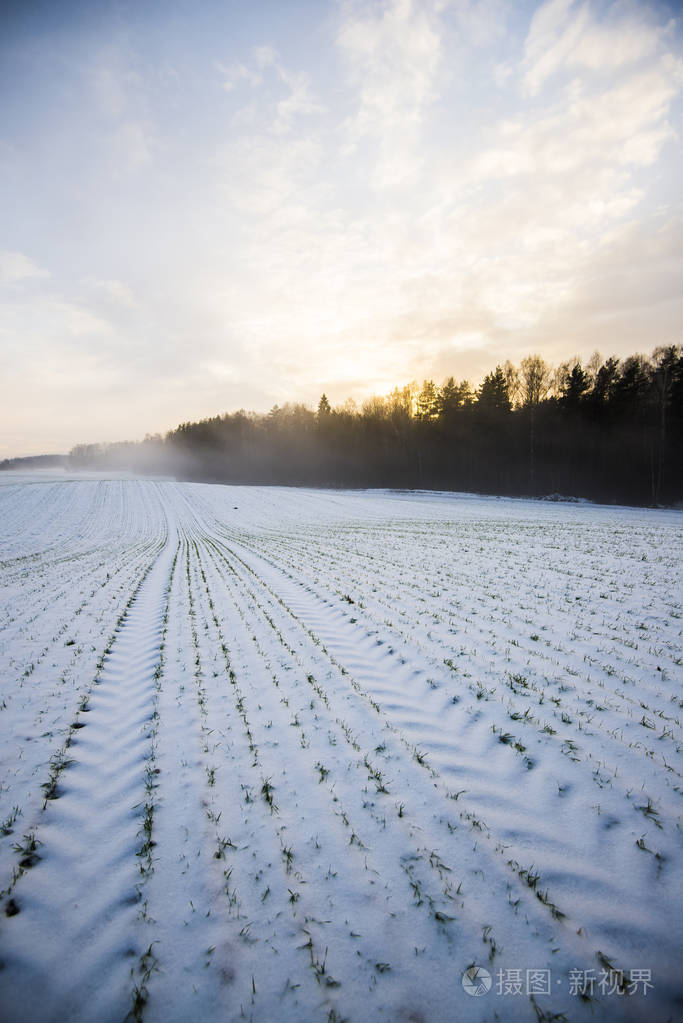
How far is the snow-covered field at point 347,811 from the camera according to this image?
2234 millimetres

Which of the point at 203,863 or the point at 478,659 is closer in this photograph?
the point at 203,863

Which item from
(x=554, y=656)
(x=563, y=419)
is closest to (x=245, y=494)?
(x=563, y=419)

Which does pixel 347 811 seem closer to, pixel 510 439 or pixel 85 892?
pixel 85 892

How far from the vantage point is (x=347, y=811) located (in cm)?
338

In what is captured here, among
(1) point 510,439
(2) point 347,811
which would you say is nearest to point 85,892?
(2) point 347,811

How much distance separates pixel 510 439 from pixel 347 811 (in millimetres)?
50586

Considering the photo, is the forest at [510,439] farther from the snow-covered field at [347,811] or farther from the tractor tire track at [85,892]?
the tractor tire track at [85,892]

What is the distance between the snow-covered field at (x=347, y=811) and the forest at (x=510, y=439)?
38.9 metres

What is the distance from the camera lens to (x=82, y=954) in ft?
7.66

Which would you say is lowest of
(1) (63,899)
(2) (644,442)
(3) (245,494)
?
(1) (63,899)

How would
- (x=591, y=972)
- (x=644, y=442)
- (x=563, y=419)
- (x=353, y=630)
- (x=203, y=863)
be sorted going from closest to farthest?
(x=591, y=972)
(x=203, y=863)
(x=353, y=630)
(x=644, y=442)
(x=563, y=419)

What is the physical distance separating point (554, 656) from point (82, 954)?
6.06 metres

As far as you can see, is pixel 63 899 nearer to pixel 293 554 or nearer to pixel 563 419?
pixel 293 554

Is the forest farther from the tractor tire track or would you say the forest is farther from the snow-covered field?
the tractor tire track
